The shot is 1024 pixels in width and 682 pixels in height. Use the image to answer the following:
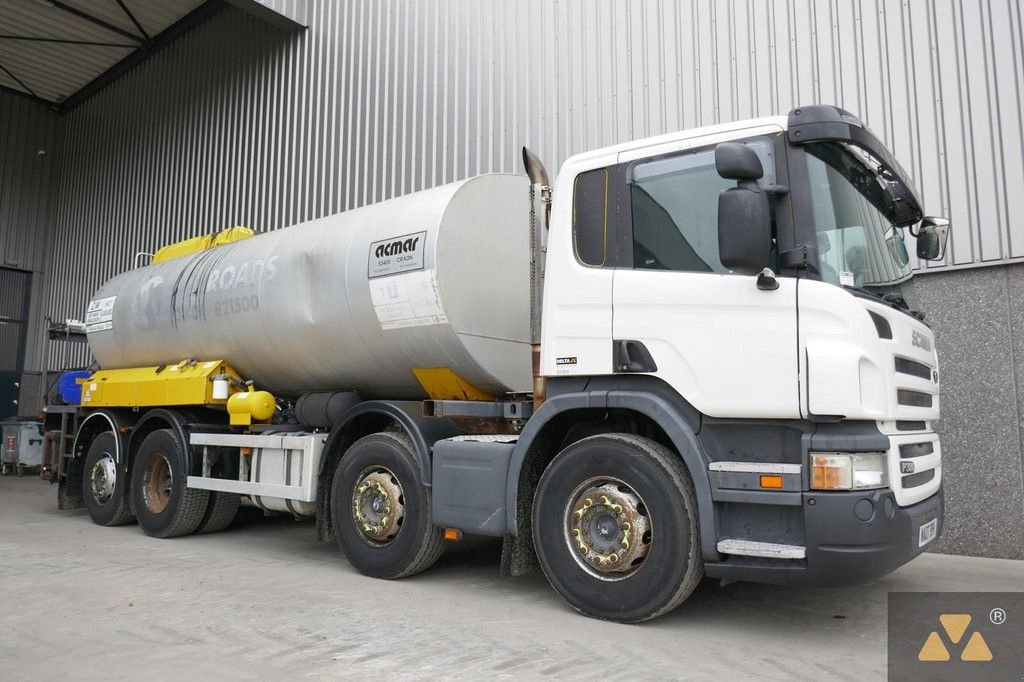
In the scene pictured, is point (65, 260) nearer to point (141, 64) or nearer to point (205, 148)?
point (141, 64)

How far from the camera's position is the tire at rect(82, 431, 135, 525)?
8906mm

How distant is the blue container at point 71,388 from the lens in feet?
33.9

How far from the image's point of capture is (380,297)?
6.03 metres

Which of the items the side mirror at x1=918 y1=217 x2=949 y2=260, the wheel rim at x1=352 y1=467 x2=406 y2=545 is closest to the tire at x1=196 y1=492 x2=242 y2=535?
the wheel rim at x1=352 y1=467 x2=406 y2=545

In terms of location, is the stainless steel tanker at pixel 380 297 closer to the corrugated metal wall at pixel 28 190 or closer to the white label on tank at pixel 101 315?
the white label on tank at pixel 101 315

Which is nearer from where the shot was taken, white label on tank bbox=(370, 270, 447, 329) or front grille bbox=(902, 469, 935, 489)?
front grille bbox=(902, 469, 935, 489)

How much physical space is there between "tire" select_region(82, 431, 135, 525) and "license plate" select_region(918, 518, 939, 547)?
26.8 feet

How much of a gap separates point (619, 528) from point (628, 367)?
95 centimetres

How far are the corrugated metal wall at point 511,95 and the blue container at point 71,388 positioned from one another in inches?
158

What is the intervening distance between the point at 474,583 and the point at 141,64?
52.2 ft

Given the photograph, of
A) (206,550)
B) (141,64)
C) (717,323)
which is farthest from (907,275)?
(141,64)

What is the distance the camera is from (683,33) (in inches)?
340

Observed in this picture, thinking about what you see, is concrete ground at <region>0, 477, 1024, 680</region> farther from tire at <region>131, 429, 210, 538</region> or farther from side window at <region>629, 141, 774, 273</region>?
side window at <region>629, 141, 774, 273</region>

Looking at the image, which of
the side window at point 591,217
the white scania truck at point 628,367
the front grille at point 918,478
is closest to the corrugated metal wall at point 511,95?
the white scania truck at point 628,367
